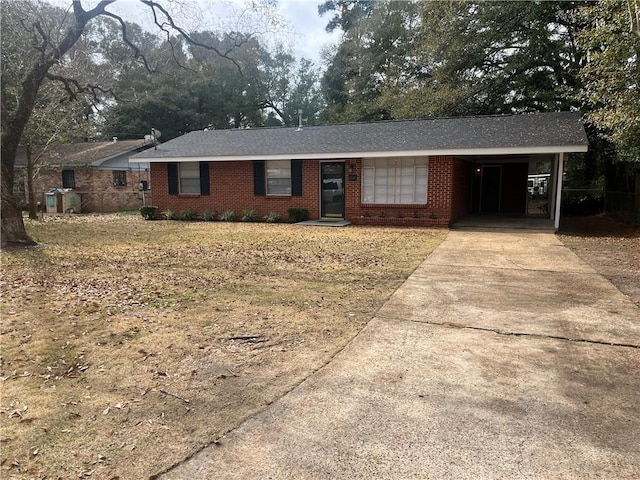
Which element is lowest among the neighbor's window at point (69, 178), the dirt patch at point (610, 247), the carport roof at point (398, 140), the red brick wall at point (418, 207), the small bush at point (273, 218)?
the dirt patch at point (610, 247)

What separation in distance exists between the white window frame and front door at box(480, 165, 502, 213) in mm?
8250

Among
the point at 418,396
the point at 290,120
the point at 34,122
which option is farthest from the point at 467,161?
the point at 290,120

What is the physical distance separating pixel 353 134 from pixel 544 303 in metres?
12.2

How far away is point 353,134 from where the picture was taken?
1650cm

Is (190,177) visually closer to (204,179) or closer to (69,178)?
(204,179)

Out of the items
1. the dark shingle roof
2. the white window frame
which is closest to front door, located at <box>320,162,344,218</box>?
the white window frame

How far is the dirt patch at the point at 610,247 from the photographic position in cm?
657

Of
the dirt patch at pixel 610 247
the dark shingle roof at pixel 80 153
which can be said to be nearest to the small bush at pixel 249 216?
the dark shingle roof at pixel 80 153

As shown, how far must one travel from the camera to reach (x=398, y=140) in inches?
575

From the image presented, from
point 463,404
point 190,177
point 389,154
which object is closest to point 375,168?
point 389,154

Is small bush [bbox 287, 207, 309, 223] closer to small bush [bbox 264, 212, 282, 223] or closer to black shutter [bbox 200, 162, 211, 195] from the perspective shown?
small bush [bbox 264, 212, 282, 223]

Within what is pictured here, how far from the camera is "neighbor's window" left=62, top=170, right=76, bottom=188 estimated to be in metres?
22.5

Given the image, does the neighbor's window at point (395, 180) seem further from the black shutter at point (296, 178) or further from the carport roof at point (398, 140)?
the black shutter at point (296, 178)

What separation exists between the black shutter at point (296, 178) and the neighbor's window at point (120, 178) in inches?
487
